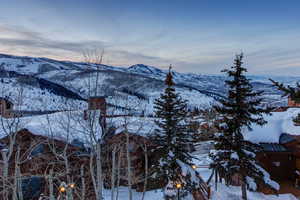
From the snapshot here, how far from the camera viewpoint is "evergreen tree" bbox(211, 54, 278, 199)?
14.6 metres

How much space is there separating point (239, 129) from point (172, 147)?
468cm

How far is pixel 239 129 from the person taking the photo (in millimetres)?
14906

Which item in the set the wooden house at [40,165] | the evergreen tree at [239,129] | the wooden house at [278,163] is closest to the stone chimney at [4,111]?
the wooden house at [40,165]

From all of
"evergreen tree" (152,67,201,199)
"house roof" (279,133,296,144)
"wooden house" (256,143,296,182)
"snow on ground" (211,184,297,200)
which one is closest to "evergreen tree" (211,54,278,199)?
"evergreen tree" (152,67,201,199)

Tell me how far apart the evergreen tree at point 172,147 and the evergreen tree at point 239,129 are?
7.48ft

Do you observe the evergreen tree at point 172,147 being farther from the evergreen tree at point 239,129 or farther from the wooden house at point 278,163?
the wooden house at point 278,163

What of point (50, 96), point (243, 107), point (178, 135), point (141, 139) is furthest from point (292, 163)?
point (50, 96)

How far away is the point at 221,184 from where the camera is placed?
1947 cm

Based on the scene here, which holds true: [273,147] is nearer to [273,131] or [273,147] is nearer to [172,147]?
[273,131]

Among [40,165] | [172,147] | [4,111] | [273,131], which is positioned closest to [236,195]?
[172,147]

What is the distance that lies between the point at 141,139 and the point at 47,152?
24.7 ft

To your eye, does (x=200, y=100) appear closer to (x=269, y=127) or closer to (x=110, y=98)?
(x=269, y=127)

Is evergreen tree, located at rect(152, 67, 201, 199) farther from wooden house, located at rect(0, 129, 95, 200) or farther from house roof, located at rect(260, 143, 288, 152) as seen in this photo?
house roof, located at rect(260, 143, 288, 152)

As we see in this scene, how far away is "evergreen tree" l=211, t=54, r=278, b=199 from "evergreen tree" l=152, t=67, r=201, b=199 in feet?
7.48
